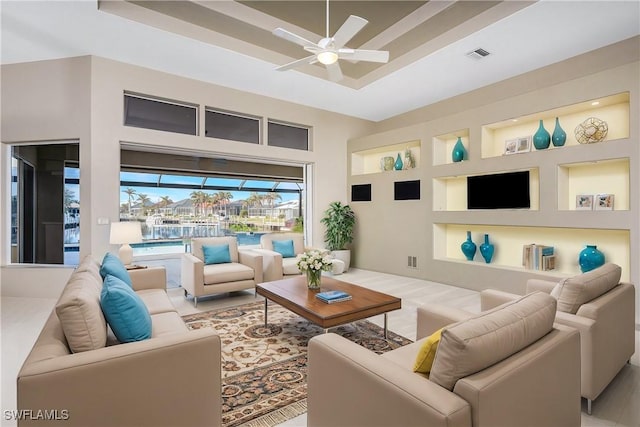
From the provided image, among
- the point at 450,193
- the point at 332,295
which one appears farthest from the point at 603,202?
the point at 332,295

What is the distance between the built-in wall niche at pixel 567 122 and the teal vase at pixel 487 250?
1412 mm

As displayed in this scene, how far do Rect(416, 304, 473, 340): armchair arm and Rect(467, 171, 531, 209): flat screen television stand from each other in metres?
3.26

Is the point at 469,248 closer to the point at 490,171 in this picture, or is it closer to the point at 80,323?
the point at 490,171

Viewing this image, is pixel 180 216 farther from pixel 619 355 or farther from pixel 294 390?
pixel 619 355

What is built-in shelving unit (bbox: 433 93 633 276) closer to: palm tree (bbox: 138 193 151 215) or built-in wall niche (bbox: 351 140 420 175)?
built-in wall niche (bbox: 351 140 420 175)

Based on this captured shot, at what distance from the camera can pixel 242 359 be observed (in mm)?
2742

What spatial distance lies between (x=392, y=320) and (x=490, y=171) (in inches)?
114

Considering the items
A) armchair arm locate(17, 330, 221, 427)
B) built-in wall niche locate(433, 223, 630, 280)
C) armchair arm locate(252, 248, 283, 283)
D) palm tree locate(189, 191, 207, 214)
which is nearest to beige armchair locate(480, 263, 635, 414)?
built-in wall niche locate(433, 223, 630, 280)

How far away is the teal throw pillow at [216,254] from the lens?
472cm

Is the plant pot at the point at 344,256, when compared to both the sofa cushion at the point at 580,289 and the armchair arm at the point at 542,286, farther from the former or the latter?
the sofa cushion at the point at 580,289

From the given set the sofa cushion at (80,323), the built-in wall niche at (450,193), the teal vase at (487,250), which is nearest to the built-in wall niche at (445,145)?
the built-in wall niche at (450,193)

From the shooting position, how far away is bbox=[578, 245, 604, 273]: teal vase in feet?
13.3

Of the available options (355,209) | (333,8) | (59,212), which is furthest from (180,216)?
(333,8)

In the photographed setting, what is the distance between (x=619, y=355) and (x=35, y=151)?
23.7 feet
